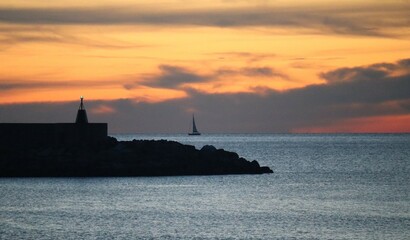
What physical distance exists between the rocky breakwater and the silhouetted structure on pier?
2.33 feet

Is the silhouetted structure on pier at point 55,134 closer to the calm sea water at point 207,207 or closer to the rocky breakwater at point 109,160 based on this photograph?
the rocky breakwater at point 109,160

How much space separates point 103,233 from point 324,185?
34.7 metres

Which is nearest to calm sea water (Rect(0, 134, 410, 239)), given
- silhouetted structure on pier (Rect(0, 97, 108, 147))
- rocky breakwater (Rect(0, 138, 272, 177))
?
rocky breakwater (Rect(0, 138, 272, 177))

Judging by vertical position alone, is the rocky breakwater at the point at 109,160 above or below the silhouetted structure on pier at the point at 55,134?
below

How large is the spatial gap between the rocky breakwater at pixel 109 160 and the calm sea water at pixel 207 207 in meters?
1.74

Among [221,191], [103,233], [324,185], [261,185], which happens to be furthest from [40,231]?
[324,185]

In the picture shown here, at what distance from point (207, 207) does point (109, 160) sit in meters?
23.2

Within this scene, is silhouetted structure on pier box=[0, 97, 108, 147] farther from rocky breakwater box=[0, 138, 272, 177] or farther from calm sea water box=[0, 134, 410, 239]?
calm sea water box=[0, 134, 410, 239]

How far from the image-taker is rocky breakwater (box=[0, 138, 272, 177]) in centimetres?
7894

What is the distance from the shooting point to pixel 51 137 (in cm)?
8131

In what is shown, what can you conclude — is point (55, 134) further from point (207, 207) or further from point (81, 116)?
point (207, 207)

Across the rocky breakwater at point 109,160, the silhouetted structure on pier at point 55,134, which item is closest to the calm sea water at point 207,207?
the rocky breakwater at point 109,160

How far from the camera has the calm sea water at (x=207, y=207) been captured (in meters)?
47.3

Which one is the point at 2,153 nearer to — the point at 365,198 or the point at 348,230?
the point at 365,198
